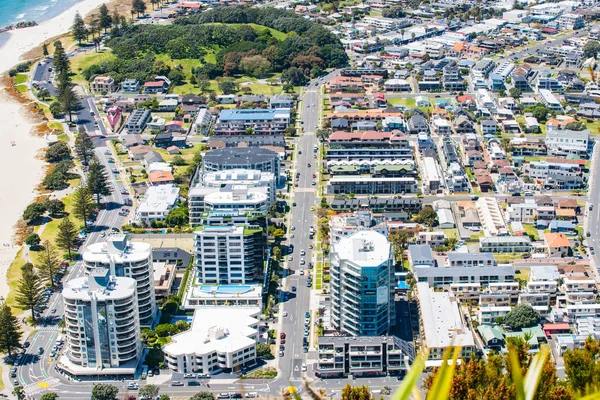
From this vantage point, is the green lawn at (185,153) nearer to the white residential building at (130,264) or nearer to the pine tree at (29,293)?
the pine tree at (29,293)

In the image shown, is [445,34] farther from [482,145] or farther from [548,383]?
[548,383]

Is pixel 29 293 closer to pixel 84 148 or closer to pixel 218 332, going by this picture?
pixel 218 332

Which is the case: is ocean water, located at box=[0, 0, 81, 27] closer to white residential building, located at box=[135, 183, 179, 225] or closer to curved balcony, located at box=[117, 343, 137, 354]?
white residential building, located at box=[135, 183, 179, 225]

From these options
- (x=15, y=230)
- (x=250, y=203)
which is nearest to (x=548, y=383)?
(x=250, y=203)

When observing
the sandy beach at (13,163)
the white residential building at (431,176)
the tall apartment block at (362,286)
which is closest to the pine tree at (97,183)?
the sandy beach at (13,163)

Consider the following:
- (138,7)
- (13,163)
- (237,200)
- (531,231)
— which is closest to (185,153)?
(13,163)
